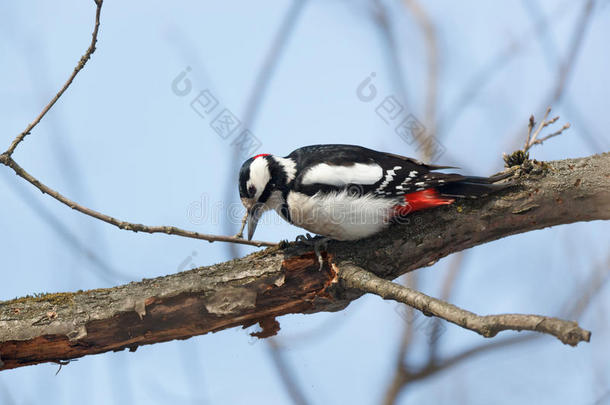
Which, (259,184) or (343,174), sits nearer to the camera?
(343,174)

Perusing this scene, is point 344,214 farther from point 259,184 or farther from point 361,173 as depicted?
point 259,184

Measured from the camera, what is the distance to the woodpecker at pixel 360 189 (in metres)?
3.47

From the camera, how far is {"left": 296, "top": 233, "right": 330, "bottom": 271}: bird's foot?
343 cm

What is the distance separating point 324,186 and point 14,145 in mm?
1735

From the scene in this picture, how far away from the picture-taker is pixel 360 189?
3.54m

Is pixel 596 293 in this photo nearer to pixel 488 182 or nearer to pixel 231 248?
pixel 488 182

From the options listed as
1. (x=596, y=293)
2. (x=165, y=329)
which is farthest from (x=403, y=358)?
(x=165, y=329)

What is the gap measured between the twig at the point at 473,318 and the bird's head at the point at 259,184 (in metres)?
0.97

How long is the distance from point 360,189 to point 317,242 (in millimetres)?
421

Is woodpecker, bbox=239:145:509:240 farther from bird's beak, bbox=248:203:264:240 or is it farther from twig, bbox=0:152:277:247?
twig, bbox=0:152:277:247

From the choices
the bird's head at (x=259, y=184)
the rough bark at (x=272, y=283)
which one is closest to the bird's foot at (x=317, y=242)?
the rough bark at (x=272, y=283)

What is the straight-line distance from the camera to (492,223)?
3.48 meters

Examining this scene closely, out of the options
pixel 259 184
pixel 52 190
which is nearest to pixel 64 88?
pixel 52 190

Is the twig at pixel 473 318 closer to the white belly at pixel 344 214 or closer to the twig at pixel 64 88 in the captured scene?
the white belly at pixel 344 214
